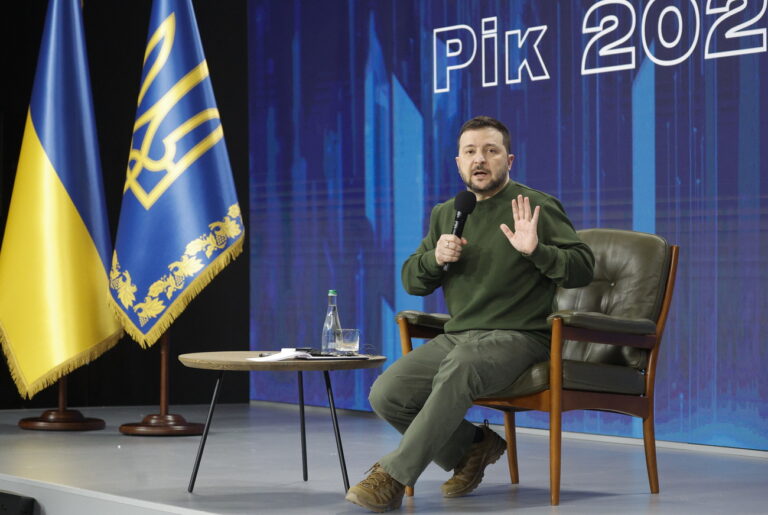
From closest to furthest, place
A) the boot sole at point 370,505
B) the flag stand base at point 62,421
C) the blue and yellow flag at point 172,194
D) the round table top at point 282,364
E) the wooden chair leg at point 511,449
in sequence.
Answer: the boot sole at point 370,505 → the round table top at point 282,364 → the wooden chair leg at point 511,449 → the blue and yellow flag at point 172,194 → the flag stand base at point 62,421

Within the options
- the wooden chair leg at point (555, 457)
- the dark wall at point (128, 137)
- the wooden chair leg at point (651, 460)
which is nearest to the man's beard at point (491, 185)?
the wooden chair leg at point (555, 457)

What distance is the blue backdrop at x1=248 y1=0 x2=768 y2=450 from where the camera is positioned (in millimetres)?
4871

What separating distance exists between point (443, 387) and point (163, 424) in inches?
95.5

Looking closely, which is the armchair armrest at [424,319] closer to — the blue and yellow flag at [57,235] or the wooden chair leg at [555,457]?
the wooden chair leg at [555,457]

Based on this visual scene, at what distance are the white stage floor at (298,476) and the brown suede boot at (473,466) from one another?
0.05 m

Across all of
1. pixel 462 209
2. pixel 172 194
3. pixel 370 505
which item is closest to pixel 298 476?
pixel 370 505

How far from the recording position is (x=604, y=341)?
3666mm

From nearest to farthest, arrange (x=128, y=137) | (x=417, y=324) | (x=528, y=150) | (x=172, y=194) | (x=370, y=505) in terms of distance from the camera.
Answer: (x=370, y=505), (x=417, y=324), (x=172, y=194), (x=528, y=150), (x=128, y=137)

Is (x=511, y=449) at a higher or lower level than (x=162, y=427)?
higher

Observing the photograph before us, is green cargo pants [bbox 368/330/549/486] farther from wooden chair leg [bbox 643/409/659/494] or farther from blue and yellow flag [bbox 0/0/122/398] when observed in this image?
blue and yellow flag [bbox 0/0/122/398]

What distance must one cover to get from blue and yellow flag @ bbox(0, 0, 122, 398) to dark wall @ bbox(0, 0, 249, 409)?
1081 millimetres

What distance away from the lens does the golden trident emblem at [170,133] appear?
17.5 ft

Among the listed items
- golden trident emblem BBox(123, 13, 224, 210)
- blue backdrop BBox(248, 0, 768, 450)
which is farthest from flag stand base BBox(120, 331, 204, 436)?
blue backdrop BBox(248, 0, 768, 450)

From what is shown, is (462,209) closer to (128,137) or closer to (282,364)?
(282,364)
